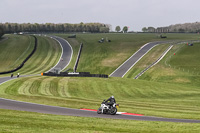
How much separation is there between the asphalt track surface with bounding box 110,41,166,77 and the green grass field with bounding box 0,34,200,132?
8.08ft

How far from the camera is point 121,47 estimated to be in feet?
420

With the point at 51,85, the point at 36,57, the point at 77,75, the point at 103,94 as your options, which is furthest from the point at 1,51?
the point at 103,94

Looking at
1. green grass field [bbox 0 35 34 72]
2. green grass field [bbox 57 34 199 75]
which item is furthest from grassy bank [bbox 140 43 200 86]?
green grass field [bbox 0 35 34 72]

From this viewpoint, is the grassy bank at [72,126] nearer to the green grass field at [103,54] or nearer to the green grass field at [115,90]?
the green grass field at [115,90]

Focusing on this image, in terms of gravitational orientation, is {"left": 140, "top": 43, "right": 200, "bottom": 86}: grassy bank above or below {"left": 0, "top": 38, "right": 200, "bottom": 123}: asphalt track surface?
below

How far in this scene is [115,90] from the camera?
58.0 metres

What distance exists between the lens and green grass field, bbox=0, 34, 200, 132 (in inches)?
867

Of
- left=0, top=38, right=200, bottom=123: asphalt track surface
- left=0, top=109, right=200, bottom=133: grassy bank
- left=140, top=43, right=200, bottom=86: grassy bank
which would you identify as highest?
left=0, top=109, right=200, bottom=133: grassy bank

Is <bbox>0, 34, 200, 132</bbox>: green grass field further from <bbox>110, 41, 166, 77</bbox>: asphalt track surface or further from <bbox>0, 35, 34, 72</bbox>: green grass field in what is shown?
<bbox>0, 35, 34, 72</bbox>: green grass field

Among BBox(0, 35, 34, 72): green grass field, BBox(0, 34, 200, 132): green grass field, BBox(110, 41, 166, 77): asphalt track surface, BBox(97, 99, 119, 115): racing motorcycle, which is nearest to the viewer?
BBox(0, 34, 200, 132): green grass field

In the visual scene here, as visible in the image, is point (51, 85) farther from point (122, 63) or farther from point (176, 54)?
point (176, 54)

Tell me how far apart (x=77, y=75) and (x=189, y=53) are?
52.0 m

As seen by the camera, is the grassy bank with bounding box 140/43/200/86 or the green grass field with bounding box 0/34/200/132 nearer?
the green grass field with bounding box 0/34/200/132

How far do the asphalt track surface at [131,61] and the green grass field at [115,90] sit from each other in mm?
2462
